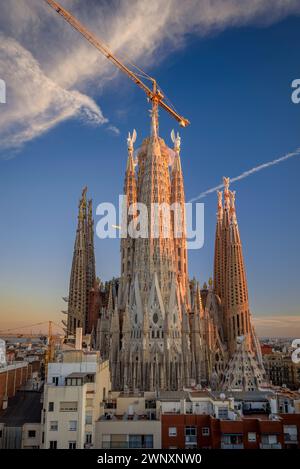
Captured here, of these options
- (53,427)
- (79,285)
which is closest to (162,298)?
(79,285)

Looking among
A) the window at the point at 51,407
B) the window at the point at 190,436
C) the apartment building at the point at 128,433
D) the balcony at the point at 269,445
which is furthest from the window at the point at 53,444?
the balcony at the point at 269,445

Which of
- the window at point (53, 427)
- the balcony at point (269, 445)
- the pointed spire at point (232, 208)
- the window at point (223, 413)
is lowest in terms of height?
the balcony at point (269, 445)

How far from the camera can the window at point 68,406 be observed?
1552 cm

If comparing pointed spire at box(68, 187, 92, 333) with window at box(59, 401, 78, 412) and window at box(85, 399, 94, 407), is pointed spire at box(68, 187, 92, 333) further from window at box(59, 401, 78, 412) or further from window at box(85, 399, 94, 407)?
window at box(59, 401, 78, 412)

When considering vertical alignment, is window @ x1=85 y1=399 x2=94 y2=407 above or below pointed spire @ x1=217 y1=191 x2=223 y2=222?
below

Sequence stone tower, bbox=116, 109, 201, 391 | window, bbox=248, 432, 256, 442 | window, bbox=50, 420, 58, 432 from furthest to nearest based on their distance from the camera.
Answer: stone tower, bbox=116, 109, 201, 391 → window, bbox=50, 420, 58, 432 → window, bbox=248, 432, 256, 442

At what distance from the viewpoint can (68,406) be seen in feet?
51.1

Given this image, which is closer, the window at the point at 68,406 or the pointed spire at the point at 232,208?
the window at the point at 68,406

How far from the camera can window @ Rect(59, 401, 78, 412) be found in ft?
50.9

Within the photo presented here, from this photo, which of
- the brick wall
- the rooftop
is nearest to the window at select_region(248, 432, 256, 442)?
the rooftop

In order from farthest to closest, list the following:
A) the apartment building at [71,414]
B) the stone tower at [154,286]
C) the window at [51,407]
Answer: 1. the stone tower at [154,286]
2. the window at [51,407]
3. the apartment building at [71,414]

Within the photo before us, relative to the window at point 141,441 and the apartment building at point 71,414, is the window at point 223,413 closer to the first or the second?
the window at point 141,441
